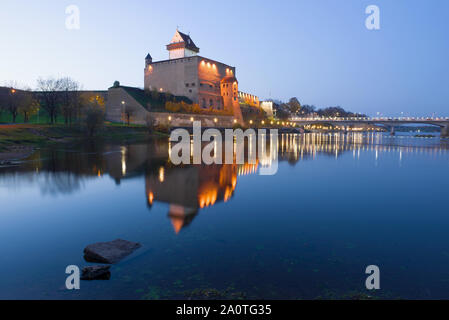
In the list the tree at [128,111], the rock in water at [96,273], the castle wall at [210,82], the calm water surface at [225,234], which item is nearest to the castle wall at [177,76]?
the castle wall at [210,82]

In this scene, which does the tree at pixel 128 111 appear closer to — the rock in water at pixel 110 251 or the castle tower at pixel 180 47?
the castle tower at pixel 180 47

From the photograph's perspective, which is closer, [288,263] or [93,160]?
[288,263]

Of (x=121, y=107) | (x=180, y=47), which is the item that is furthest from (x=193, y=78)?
(x=121, y=107)

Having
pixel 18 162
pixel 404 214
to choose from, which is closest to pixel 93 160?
pixel 18 162

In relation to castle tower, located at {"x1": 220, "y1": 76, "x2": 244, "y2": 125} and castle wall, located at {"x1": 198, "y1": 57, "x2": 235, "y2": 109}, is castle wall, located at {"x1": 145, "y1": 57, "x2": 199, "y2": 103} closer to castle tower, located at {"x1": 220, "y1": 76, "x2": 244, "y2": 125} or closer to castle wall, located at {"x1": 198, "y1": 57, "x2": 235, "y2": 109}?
castle wall, located at {"x1": 198, "y1": 57, "x2": 235, "y2": 109}

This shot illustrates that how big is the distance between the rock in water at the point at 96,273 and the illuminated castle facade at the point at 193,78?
78578 millimetres

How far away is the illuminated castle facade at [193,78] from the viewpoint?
82312mm

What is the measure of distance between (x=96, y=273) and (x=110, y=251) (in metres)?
0.95

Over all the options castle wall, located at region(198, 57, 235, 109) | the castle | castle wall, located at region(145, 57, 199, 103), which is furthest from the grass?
castle wall, located at region(198, 57, 235, 109)

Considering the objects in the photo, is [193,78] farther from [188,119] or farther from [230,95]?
[188,119]

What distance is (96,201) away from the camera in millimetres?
11117

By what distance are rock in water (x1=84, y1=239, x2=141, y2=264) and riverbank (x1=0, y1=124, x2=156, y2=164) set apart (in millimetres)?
18193

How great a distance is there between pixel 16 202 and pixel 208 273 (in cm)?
923

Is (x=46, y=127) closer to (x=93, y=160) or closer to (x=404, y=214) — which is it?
(x=93, y=160)
